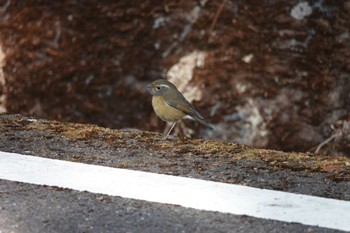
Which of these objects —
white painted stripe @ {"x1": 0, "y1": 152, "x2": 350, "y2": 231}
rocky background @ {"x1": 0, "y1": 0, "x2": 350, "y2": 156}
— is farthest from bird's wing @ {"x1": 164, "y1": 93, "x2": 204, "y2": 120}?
rocky background @ {"x1": 0, "y1": 0, "x2": 350, "y2": 156}

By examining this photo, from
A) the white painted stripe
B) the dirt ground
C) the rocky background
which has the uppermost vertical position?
the white painted stripe

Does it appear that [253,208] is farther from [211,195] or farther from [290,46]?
[290,46]

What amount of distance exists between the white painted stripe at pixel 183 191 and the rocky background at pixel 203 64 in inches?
118

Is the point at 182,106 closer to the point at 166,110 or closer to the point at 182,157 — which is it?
the point at 166,110

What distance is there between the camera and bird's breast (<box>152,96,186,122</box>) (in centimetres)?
449

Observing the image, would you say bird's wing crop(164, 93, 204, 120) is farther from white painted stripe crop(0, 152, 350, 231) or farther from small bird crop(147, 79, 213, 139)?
white painted stripe crop(0, 152, 350, 231)

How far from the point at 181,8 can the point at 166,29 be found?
0.22 meters

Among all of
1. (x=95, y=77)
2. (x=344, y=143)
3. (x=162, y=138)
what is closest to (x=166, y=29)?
(x=95, y=77)

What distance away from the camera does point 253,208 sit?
9.29 feet

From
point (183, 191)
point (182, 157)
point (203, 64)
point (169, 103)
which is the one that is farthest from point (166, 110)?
point (203, 64)

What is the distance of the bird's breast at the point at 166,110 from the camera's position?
4492 mm

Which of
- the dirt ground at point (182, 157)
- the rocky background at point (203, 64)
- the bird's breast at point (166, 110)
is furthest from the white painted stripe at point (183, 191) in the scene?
the rocky background at point (203, 64)

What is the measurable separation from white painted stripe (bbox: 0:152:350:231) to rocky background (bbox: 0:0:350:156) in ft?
9.81

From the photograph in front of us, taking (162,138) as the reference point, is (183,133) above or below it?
below
